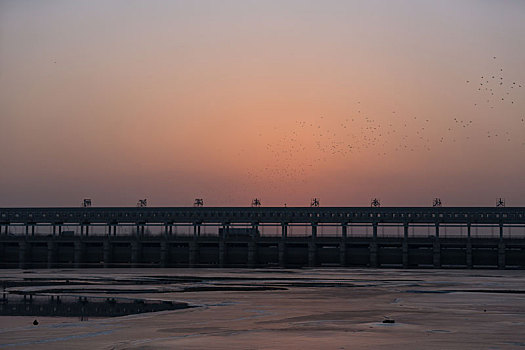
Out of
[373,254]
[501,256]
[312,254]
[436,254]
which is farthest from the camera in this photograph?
[312,254]

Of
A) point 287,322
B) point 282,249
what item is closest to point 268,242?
point 282,249

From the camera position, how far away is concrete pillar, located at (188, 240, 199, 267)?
16388 centimetres

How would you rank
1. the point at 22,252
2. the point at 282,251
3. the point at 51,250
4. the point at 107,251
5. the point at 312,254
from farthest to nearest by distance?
the point at 22,252
the point at 51,250
the point at 107,251
the point at 282,251
the point at 312,254

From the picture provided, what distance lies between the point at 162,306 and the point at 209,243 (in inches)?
4562

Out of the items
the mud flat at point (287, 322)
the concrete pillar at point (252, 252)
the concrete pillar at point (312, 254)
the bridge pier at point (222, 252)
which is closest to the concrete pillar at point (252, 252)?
the concrete pillar at point (252, 252)

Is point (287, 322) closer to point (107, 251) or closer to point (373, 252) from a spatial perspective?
point (373, 252)

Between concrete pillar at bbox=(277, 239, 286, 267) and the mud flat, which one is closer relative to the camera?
the mud flat

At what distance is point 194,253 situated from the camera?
16450 cm

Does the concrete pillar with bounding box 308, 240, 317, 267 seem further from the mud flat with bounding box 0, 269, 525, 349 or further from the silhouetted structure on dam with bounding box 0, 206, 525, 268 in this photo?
the mud flat with bounding box 0, 269, 525, 349

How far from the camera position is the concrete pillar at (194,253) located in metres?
164

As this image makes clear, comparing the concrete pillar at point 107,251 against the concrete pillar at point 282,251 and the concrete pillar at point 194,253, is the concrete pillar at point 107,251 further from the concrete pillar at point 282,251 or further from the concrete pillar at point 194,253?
the concrete pillar at point 282,251

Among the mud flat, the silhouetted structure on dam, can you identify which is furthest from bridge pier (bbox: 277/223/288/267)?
the mud flat

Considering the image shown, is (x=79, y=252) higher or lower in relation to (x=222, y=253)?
lower

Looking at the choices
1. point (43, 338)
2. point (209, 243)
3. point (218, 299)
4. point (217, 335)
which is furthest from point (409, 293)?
point (209, 243)
